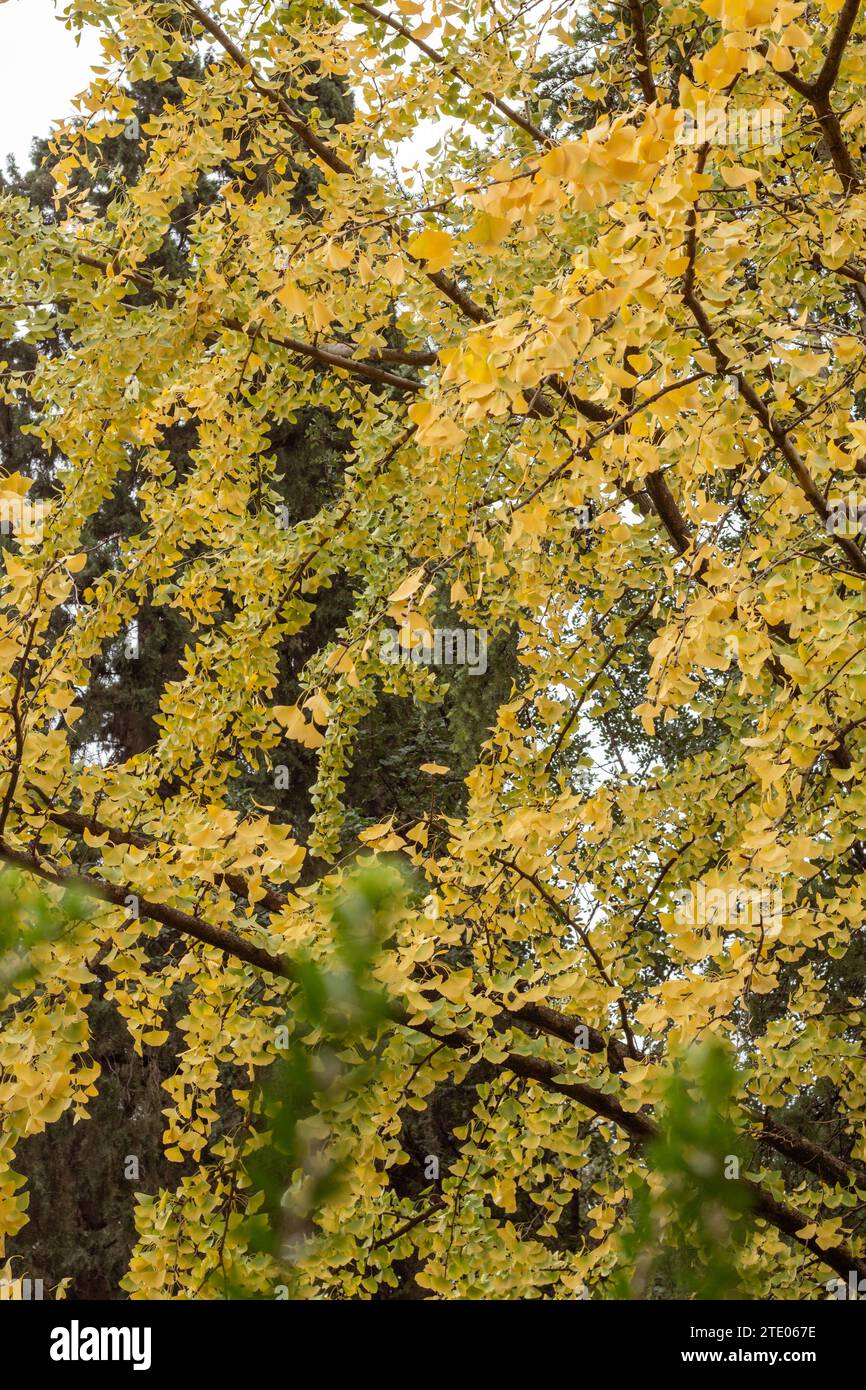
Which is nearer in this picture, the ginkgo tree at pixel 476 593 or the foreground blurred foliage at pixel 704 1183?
the foreground blurred foliage at pixel 704 1183

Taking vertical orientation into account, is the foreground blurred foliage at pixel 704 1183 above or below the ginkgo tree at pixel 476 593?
below

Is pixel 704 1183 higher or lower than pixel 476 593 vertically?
lower

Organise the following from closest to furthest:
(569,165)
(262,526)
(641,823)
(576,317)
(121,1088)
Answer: (569,165) → (576,317) → (641,823) → (262,526) → (121,1088)

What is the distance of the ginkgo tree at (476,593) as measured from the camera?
1.43 m

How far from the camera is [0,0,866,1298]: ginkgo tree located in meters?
1.43

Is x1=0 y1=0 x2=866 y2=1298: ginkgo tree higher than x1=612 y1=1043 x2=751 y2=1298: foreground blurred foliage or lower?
higher

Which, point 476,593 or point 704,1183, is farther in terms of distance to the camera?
point 476,593

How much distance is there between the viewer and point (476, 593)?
7.99ft

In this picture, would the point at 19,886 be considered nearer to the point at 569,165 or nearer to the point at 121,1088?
the point at 569,165

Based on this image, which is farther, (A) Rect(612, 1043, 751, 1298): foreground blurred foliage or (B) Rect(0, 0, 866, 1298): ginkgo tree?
(B) Rect(0, 0, 866, 1298): ginkgo tree

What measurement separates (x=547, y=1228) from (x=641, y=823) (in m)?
1.24

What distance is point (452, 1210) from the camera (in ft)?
7.26
